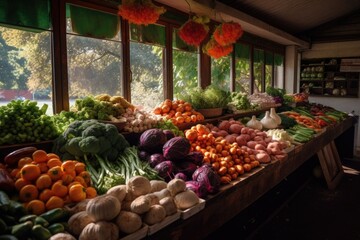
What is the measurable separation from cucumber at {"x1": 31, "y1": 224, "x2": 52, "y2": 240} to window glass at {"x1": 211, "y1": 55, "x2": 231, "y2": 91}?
5.11 meters

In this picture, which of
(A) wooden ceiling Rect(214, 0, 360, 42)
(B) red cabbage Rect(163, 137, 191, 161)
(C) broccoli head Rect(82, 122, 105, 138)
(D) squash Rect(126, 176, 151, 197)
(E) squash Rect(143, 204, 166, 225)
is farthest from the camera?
(A) wooden ceiling Rect(214, 0, 360, 42)

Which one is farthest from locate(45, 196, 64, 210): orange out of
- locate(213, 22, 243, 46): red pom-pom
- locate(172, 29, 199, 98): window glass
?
locate(172, 29, 199, 98): window glass

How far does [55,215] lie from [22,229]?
0.19 m

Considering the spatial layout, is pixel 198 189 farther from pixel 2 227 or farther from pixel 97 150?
pixel 2 227

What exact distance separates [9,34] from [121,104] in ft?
4.29

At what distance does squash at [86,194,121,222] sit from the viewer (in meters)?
1.54

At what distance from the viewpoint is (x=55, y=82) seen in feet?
11.2

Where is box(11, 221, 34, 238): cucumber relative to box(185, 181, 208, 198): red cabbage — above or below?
above

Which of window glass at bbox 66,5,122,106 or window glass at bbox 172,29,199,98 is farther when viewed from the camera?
window glass at bbox 172,29,199,98

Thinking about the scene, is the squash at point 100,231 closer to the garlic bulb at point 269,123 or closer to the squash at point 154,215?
the squash at point 154,215

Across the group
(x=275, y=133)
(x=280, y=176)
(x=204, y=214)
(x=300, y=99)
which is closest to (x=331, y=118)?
(x=300, y=99)

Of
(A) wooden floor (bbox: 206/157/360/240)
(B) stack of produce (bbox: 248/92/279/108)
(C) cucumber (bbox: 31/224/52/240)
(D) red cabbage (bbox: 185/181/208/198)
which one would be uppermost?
(B) stack of produce (bbox: 248/92/279/108)

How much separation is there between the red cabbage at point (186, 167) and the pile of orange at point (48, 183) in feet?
2.64

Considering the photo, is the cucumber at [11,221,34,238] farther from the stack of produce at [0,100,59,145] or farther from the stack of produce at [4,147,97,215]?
the stack of produce at [0,100,59,145]
